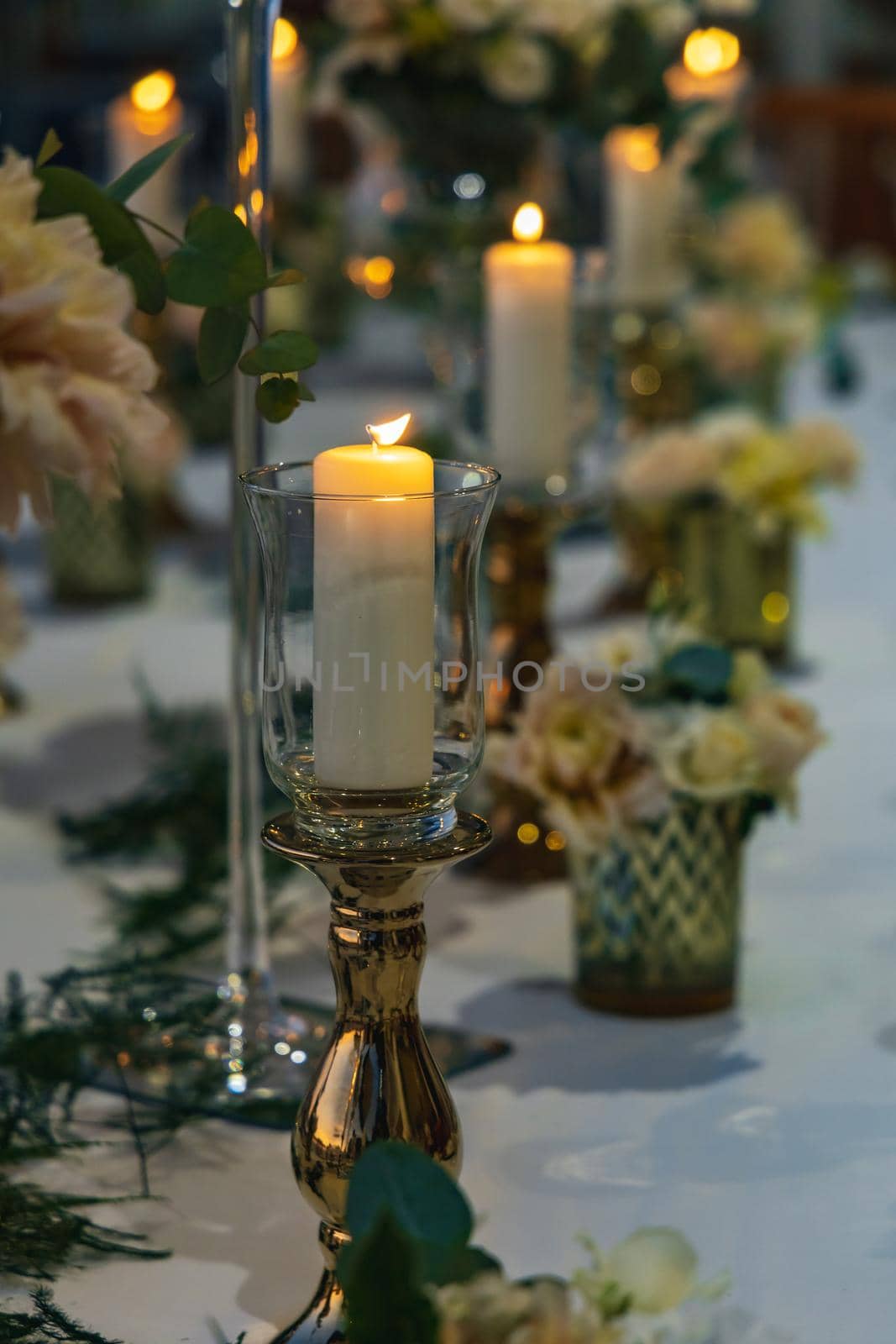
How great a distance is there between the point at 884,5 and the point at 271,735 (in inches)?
331

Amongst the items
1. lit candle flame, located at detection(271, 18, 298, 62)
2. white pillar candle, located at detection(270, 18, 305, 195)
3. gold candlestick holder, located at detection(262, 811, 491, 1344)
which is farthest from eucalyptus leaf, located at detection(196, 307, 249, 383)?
white pillar candle, located at detection(270, 18, 305, 195)

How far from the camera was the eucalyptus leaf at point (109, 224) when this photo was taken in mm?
681

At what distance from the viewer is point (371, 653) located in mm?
672

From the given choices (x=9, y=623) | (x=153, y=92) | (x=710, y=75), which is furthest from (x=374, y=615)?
(x=710, y=75)

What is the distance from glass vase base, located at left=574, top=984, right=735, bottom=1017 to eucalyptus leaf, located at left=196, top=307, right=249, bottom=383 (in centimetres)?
48

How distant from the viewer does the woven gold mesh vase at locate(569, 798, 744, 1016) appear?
1029 millimetres

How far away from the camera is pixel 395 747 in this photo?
0.68 meters

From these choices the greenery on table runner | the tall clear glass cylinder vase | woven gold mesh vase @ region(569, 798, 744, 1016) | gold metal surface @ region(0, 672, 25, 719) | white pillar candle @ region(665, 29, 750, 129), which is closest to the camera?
the tall clear glass cylinder vase

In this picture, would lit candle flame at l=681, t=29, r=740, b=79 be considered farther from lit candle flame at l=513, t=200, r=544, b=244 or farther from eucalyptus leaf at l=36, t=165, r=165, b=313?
eucalyptus leaf at l=36, t=165, r=165, b=313

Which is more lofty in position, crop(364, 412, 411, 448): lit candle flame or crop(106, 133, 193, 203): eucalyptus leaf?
crop(106, 133, 193, 203): eucalyptus leaf

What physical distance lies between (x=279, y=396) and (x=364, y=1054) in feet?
0.86

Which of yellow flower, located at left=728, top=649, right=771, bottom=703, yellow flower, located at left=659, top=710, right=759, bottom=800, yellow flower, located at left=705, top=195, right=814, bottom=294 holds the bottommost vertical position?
yellow flower, located at left=659, top=710, right=759, bottom=800

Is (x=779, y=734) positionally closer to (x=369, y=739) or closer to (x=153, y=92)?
(x=369, y=739)

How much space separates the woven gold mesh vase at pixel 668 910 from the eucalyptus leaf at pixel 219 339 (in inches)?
16.4
